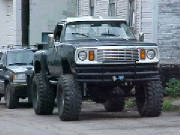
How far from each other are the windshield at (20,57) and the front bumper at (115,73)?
6.74 m

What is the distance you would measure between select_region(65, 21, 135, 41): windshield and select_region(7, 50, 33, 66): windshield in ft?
16.9

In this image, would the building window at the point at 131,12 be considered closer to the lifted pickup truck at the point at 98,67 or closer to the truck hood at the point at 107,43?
the lifted pickup truck at the point at 98,67

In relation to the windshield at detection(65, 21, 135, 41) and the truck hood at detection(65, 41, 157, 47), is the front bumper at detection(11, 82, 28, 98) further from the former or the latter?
the truck hood at detection(65, 41, 157, 47)

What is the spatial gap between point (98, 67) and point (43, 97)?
2.78 metres

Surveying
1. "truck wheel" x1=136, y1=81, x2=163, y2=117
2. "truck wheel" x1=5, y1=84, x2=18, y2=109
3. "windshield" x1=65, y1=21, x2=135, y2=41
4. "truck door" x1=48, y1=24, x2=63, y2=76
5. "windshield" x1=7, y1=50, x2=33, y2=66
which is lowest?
"truck wheel" x1=5, y1=84, x2=18, y2=109

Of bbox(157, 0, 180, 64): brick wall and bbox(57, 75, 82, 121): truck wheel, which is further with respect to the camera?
bbox(157, 0, 180, 64): brick wall

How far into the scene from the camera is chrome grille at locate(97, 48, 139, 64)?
14.7 m

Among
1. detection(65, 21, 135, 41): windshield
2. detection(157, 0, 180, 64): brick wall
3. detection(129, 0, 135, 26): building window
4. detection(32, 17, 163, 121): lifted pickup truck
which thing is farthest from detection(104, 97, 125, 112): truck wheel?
detection(129, 0, 135, 26): building window

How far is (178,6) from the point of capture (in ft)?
74.5

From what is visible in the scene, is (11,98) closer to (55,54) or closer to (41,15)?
(55,54)

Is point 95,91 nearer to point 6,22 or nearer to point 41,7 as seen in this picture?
point 41,7

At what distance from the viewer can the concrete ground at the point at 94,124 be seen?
1290cm

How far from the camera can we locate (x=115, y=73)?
1467 centimetres

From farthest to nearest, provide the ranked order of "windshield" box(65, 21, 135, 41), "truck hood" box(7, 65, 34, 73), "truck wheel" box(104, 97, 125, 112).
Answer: "truck hood" box(7, 65, 34, 73) → "truck wheel" box(104, 97, 125, 112) → "windshield" box(65, 21, 135, 41)
